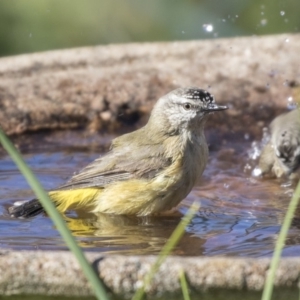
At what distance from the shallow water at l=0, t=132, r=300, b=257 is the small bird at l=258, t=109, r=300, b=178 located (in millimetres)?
146

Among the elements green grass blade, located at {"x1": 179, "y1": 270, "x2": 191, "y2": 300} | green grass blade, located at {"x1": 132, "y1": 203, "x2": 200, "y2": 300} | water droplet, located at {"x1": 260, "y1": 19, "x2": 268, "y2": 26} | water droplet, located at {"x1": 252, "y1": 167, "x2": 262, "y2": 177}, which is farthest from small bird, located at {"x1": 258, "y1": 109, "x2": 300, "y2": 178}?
green grass blade, located at {"x1": 132, "y1": 203, "x2": 200, "y2": 300}

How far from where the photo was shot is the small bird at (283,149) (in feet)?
23.1

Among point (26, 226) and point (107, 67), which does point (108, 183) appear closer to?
point (26, 226)

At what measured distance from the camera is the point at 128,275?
3396 millimetres

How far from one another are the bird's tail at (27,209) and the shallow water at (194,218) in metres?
0.05

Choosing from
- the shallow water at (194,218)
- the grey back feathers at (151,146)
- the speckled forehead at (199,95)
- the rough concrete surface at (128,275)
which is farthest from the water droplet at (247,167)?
the rough concrete surface at (128,275)

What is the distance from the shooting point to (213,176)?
678cm

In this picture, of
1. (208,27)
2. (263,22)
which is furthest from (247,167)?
(263,22)

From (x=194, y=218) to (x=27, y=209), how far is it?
3.39 feet

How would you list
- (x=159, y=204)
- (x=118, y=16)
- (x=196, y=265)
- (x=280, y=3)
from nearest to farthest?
(x=196, y=265), (x=159, y=204), (x=280, y=3), (x=118, y=16)

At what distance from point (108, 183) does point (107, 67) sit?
6.89 feet

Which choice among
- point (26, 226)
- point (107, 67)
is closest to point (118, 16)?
point (107, 67)

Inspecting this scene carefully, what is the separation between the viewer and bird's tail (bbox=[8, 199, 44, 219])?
5.40 meters

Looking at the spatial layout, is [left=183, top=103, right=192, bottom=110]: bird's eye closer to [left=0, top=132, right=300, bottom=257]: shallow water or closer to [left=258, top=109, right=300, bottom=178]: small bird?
[left=0, top=132, right=300, bottom=257]: shallow water
